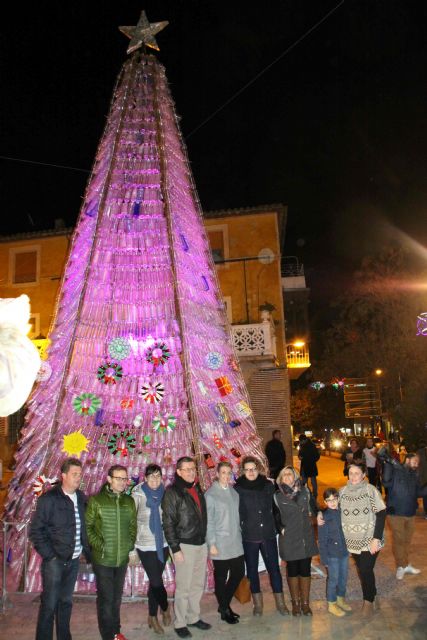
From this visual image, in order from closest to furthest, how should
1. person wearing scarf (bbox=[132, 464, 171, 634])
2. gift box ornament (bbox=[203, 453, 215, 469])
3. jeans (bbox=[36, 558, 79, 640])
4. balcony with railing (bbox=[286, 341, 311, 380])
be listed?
jeans (bbox=[36, 558, 79, 640]), person wearing scarf (bbox=[132, 464, 171, 634]), gift box ornament (bbox=[203, 453, 215, 469]), balcony with railing (bbox=[286, 341, 311, 380])

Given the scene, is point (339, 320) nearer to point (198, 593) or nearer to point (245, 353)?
point (245, 353)

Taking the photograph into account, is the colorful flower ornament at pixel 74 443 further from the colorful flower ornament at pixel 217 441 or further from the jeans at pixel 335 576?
the jeans at pixel 335 576

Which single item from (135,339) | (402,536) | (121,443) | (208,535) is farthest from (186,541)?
(402,536)

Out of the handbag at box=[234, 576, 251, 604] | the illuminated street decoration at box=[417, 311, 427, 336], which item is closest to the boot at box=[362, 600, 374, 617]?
the handbag at box=[234, 576, 251, 604]

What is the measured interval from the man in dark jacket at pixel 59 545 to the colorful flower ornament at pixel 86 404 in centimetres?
210

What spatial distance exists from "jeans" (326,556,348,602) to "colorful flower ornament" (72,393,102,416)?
3451mm

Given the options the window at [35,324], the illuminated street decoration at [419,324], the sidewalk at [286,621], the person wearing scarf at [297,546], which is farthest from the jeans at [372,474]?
the window at [35,324]

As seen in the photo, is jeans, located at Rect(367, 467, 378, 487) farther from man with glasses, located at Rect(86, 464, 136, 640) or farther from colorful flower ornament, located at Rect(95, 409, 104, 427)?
man with glasses, located at Rect(86, 464, 136, 640)

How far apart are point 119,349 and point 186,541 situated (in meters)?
2.86

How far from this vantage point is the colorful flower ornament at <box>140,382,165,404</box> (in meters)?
6.89

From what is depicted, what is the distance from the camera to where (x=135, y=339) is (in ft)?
24.4

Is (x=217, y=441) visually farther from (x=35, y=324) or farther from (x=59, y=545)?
(x=35, y=324)

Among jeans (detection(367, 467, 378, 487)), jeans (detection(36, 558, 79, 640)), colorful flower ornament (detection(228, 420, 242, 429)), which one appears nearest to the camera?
jeans (detection(36, 558, 79, 640))

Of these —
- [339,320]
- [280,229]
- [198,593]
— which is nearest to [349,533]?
[198,593]
